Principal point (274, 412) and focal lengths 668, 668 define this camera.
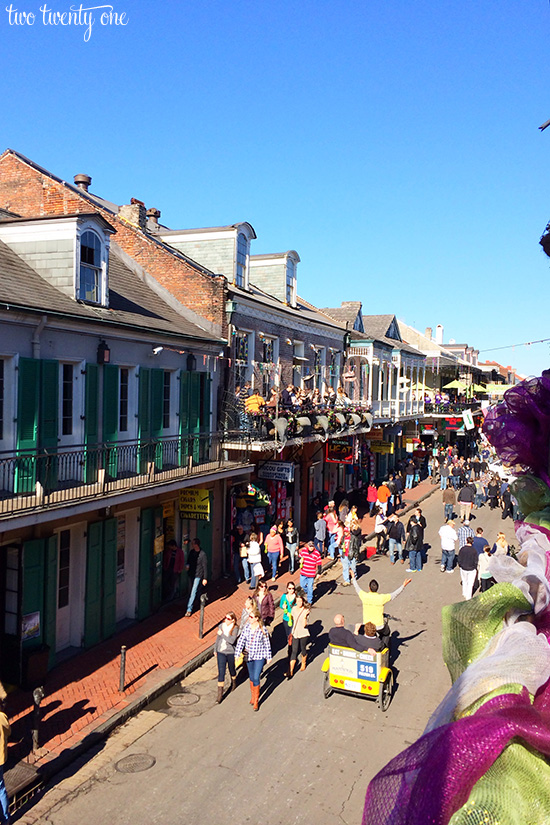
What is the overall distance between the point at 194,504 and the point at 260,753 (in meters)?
7.95

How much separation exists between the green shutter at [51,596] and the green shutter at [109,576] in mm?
1550

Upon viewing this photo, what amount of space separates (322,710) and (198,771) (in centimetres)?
260

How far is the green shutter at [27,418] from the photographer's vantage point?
1133 centimetres

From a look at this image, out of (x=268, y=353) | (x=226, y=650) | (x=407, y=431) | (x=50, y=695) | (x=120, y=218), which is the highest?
(x=120, y=218)

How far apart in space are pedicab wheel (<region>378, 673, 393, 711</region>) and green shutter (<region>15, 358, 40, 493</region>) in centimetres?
662

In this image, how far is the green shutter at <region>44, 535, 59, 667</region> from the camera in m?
12.1

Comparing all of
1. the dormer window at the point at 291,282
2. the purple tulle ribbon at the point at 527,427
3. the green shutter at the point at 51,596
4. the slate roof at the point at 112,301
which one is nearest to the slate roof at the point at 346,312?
the dormer window at the point at 291,282

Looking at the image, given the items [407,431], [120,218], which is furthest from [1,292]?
[407,431]

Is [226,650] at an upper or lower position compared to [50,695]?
upper

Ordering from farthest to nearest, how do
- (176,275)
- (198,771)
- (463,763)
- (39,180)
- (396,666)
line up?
(176,275) < (39,180) < (396,666) < (198,771) < (463,763)

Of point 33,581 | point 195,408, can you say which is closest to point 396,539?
point 195,408

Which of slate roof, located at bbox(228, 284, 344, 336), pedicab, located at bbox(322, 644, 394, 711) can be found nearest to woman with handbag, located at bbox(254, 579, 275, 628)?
pedicab, located at bbox(322, 644, 394, 711)

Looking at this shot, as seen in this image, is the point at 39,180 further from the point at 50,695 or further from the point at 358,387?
the point at 358,387

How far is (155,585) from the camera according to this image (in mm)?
15859
